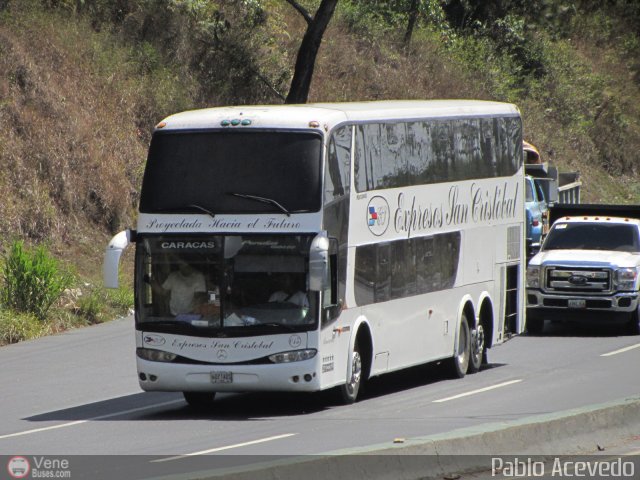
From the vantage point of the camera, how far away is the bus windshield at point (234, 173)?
1559 centimetres

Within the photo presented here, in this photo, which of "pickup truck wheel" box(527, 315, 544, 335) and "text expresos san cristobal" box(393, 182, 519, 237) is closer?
"text expresos san cristobal" box(393, 182, 519, 237)

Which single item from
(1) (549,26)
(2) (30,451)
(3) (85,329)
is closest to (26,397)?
(2) (30,451)

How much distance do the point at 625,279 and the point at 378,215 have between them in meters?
9.01

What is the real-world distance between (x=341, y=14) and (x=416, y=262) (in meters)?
33.8

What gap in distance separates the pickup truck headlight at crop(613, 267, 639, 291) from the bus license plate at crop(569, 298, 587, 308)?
67 centimetres

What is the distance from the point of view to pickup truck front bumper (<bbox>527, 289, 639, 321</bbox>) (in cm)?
2466

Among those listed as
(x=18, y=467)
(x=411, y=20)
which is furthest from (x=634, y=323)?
(x=411, y=20)

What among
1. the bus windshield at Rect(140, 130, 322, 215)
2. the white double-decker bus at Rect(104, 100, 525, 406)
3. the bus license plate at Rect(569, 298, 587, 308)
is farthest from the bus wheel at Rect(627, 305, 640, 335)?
the bus windshield at Rect(140, 130, 322, 215)

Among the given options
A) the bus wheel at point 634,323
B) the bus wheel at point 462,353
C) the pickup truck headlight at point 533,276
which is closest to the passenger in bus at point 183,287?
the bus wheel at point 462,353

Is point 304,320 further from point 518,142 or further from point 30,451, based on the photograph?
point 518,142

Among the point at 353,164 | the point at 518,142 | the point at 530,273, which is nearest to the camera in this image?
the point at 353,164

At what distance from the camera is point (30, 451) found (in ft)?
42.5

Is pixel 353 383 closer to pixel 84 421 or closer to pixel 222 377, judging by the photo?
pixel 222 377

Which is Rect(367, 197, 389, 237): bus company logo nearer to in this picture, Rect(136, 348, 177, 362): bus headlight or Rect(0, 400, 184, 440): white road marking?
Rect(136, 348, 177, 362): bus headlight
